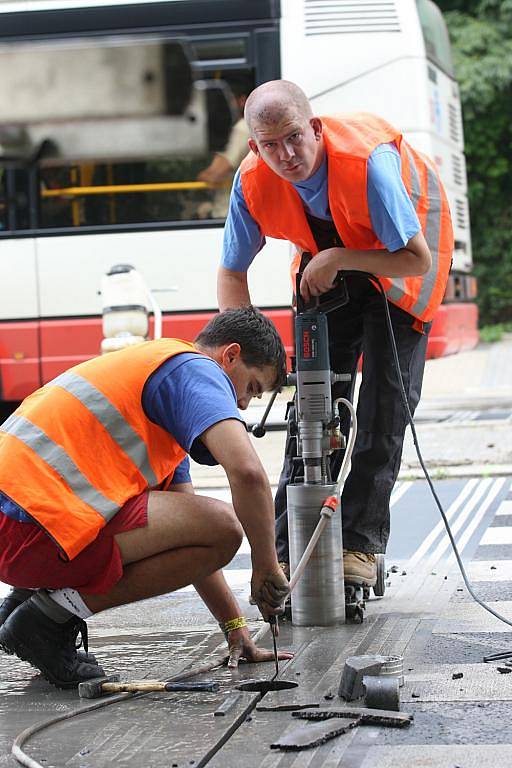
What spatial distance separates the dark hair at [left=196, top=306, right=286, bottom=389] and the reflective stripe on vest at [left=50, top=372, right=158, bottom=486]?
0.36 metres

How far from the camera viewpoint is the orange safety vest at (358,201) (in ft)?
13.5

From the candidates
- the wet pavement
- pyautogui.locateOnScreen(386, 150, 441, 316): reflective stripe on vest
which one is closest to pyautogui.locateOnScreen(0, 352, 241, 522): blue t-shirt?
the wet pavement

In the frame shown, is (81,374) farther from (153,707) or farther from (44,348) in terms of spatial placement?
(44,348)

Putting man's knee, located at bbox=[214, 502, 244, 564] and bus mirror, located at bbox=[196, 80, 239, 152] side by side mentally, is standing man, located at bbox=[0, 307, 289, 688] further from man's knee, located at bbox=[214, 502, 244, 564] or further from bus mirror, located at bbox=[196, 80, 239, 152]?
bus mirror, located at bbox=[196, 80, 239, 152]

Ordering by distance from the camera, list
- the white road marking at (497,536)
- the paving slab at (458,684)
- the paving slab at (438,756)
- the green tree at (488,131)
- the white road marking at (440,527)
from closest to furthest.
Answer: the paving slab at (438,756)
the paving slab at (458,684)
the white road marking at (440,527)
the white road marking at (497,536)
the green tree at (488,131)

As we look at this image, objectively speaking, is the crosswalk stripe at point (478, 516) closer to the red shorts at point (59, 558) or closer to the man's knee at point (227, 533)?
the man's knee at point (227, 533)

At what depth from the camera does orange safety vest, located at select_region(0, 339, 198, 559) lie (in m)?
3.52

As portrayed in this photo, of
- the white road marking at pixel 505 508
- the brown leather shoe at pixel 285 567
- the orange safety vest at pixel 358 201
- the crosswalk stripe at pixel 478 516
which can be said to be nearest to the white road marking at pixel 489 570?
the crosswalk stripe at pixel 478 516

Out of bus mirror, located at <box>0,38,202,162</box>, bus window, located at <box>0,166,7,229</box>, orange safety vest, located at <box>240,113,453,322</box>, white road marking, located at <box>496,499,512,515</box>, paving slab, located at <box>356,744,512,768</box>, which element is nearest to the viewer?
paving slab, located at <box>356,744,512,768</box>

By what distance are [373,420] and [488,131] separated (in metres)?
18.6

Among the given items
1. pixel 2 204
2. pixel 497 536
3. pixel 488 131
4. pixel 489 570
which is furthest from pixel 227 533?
pixel 488 131

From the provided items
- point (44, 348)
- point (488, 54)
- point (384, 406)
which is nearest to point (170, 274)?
point (44, 348)

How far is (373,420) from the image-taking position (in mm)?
4613

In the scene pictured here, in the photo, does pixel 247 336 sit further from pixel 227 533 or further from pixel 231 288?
pixel 231 288
